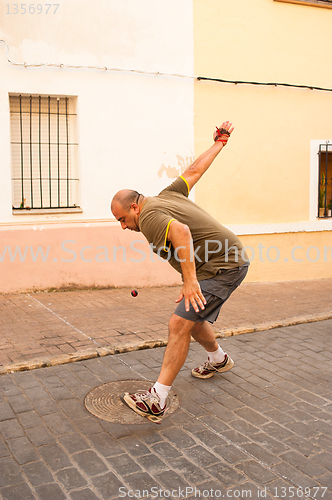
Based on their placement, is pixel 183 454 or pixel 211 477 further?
pixel 183 454

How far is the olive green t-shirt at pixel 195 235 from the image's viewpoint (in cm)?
330

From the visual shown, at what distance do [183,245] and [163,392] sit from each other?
1.15 meters

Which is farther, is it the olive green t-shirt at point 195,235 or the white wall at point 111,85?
the white wall at point 111,85

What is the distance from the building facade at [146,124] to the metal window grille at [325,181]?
20 cm

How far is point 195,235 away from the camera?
11.8ft

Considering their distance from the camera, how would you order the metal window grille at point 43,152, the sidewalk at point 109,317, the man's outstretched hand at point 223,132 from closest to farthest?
the man's outstretched hand at point 223,132
the sidewalk at point 109,317
the metal window grille at point 43,152

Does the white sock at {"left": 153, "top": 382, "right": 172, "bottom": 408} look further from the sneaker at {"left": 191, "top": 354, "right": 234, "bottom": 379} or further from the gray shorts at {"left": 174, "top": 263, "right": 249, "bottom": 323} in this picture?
the sneaker at {"left": 191, "top": 354, "right": 234, "bottom": 379}

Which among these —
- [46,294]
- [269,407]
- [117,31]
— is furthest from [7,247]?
[269,407]

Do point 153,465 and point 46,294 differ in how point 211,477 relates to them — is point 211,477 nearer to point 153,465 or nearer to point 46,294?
point 153,465

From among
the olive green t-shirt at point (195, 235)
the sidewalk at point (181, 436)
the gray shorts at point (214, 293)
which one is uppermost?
the olive green t-shirt at point (195, 235)

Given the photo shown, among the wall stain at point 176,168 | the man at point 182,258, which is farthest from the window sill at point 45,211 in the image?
the man at point 182,258

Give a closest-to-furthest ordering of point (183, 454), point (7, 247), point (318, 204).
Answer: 1. point (183, 454)
2. point (7, 247)
3. point (318, 204)

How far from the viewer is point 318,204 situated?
31.2 feet

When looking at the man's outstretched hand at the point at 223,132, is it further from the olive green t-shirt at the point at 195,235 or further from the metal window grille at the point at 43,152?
the metal window grille at the point at 43,152
